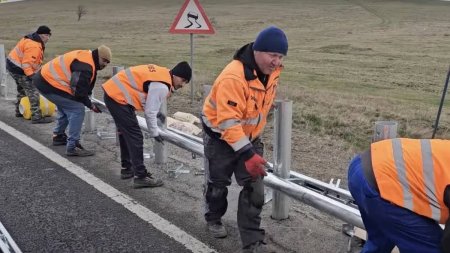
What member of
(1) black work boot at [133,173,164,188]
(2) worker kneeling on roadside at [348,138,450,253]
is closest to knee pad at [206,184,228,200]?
(1) black work boot at [133,173,164,188]

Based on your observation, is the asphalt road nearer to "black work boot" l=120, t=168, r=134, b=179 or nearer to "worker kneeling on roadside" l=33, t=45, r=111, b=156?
"black work boot" l=120, t=168, r=134, b=179

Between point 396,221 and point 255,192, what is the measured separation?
154 cm

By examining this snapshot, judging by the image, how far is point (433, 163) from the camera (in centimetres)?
247

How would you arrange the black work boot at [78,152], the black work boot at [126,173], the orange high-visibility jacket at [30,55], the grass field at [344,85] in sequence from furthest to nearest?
the orange high-visibility jacket at [30,55] → the grass field at [344,85] → the black work boot at [78,152] → the black work boot at [126,173]

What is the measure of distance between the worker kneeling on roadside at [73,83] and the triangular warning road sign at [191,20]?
242 cm

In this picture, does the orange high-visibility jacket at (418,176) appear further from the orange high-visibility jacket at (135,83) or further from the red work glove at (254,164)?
the orange high-visibility jacket at (135,83)

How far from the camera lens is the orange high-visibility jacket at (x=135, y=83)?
17.1 ft

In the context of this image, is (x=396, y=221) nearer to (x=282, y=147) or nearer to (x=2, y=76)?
(x=282, y=147)

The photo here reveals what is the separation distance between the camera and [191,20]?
343 inches

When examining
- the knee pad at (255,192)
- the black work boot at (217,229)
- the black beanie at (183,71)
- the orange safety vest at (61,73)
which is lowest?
the black work boot at (217,229)

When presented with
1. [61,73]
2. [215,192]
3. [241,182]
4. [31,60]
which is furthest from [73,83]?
[241,182]

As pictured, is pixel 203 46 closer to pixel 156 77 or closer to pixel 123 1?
pixel 156 77

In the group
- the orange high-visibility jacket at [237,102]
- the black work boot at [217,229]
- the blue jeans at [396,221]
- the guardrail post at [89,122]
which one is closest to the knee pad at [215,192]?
the black work boot at [217,229]

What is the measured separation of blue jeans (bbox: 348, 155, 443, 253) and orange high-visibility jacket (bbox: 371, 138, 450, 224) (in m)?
0.05
